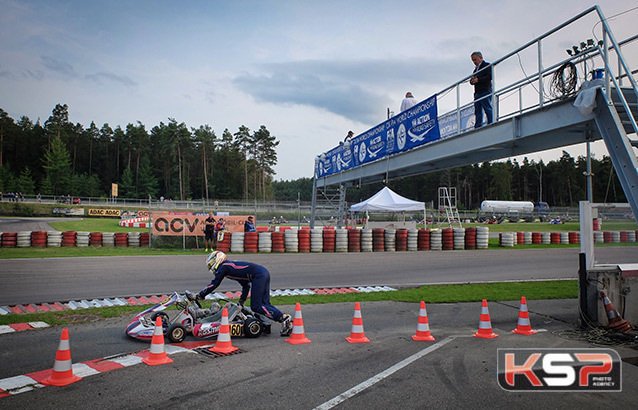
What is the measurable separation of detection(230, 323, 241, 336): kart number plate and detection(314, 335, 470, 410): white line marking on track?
2.62 m

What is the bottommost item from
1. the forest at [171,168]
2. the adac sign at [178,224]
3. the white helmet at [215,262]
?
the white helmet at [215,262]

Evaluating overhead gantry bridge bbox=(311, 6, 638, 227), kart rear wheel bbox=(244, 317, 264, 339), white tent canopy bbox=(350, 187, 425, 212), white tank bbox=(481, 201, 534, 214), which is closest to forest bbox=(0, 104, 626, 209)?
white tank bbox=(481, 201, 534, 214)

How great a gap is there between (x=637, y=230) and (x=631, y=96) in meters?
2.59

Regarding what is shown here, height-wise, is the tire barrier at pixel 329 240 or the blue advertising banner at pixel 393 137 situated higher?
the blue advertising banner at pixel 393 137

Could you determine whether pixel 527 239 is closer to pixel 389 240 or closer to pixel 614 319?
pixel 389 240

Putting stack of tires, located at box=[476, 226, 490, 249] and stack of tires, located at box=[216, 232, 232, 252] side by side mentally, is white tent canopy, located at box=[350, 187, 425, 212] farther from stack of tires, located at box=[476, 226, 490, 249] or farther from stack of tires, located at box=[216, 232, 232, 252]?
stack of tires, located at box=[216, 232, 232, 252]

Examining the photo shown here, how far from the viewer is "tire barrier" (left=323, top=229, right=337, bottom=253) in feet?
65.7

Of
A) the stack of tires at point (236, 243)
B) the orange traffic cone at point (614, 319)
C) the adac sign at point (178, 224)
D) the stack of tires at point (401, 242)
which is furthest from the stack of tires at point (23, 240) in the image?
the orange traffic cone at point (614, 319)

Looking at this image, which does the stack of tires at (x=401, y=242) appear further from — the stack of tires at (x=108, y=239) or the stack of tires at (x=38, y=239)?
the stack of tires at (x=38, y=239)

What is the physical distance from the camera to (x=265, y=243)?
1883cm

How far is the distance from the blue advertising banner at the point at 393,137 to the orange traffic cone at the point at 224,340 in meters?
9.28

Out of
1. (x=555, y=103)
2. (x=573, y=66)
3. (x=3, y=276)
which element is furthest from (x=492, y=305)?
(x=3, y=276)

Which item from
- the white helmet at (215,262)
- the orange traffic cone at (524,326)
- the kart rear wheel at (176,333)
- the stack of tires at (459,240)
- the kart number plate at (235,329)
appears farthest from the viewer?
the stack of tires at (459,240)

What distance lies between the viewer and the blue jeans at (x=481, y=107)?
11.0 metres
